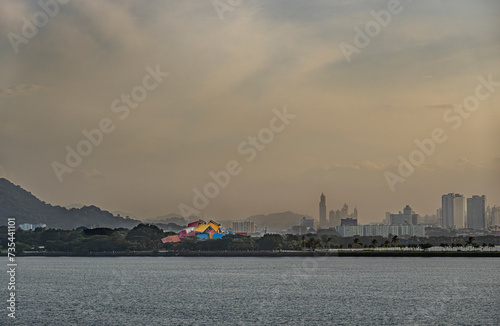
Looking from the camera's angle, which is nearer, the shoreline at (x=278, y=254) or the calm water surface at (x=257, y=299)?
the calm water surface at (x=257, y=299)

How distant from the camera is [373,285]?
270 feet

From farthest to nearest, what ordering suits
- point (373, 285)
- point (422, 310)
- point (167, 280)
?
point (167, 280) → point (373, 285) → point (422, 310)

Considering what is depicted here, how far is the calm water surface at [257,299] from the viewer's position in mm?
52750

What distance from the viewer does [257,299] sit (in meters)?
65.9

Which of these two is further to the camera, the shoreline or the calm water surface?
the shoreline

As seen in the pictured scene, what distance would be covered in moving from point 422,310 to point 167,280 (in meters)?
40.8

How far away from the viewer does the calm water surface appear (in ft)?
173

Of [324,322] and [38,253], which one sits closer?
[324,322]

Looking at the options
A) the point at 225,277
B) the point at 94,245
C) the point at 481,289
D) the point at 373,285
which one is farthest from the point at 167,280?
the point at 94,245

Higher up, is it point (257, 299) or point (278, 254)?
point (278, 254)

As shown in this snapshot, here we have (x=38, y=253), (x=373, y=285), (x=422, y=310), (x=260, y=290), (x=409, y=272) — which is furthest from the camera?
(x=38, y=253)

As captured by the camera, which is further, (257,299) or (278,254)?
(278,254)

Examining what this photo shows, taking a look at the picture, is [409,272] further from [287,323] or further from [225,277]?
[287,323]

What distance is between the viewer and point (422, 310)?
58.6 meters
